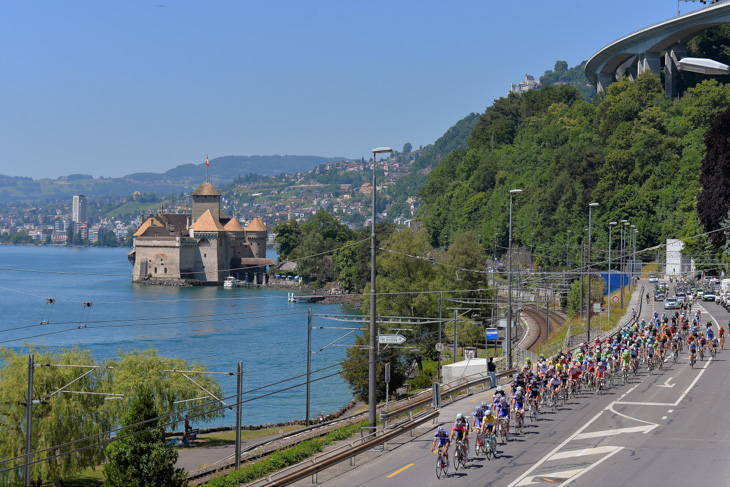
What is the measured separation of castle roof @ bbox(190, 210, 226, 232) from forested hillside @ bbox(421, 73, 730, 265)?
131ft

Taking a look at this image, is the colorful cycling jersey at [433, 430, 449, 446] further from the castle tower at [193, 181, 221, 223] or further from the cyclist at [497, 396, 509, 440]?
the castle tower at [193, 181, 221, 223]

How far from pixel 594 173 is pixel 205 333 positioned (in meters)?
51.8

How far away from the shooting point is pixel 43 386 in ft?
111

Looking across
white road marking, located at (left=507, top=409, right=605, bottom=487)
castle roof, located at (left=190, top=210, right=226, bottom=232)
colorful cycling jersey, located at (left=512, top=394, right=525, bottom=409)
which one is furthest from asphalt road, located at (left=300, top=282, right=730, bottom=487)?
castle roof, located at (left=190, top=210, right=226, bottom=232)

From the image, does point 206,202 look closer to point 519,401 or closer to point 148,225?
point 148,225

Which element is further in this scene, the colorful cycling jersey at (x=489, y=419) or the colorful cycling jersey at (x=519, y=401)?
the colorful cycling jersey at (x=519, y=401)

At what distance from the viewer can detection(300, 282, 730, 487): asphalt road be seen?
1953cm

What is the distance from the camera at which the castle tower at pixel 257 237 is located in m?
181

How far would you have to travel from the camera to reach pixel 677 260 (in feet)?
259

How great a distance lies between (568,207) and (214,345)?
51973mm

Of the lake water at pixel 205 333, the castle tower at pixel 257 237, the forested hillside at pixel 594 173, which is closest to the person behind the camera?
the lake water at pixel 205 333

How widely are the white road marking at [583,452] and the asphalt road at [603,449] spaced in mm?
24

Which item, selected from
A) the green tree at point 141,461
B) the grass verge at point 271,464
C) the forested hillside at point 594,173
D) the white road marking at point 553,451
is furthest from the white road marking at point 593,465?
the forested hillside at point 594,173

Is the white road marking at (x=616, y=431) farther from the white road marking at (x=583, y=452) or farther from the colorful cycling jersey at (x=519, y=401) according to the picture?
the colorful cycling jersey at (x=519, y=401)
